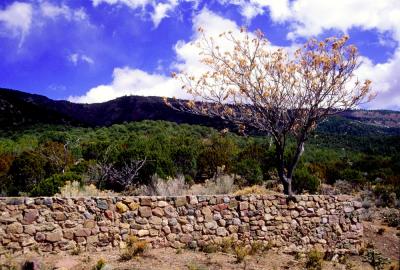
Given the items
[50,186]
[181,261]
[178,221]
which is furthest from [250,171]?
[181,261]

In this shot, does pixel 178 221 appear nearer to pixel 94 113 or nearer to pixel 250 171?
pixel 250 171

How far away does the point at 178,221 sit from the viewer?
10867mm

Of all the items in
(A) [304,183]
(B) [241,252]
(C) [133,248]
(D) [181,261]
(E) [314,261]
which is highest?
(A) [304,183]

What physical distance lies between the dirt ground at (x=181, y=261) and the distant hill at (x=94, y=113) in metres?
38.3

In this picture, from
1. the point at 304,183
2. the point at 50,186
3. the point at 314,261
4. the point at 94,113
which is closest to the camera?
the point at 314,261

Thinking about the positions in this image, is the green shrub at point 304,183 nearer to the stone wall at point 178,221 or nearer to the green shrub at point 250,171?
the green shrub at point 250,171

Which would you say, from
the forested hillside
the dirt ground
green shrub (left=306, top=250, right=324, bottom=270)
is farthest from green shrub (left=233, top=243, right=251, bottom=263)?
the forested hillside

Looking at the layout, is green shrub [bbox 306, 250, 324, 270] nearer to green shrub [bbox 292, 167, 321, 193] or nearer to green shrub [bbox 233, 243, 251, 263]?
green shrub [bbox 233, 243, 251, 263]

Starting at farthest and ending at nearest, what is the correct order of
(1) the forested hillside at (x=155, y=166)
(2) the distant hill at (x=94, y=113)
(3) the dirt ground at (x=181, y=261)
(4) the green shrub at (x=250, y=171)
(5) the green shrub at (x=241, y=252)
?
(2) the distant hill at (x=94, y=113) → (4) the green shrub at (x=250, y=171) → (1) the forested hillside at (x=155, y=166) → (5) the green shrub at (x=241, y=252) → (3) the dirt ground at (x=181, y=261)

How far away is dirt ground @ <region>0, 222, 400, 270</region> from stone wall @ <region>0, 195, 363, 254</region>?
12.6 inches

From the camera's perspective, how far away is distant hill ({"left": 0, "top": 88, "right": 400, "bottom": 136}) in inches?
1999

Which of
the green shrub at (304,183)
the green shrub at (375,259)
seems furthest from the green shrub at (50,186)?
the green shrub at (375,259)

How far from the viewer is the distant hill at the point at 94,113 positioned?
5078 centimetres

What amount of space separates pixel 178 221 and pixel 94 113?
65.3 metres
